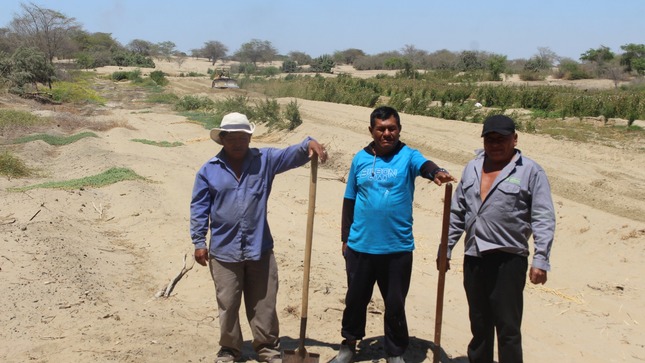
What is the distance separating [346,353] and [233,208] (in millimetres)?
1198

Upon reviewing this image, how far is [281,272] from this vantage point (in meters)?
5.82

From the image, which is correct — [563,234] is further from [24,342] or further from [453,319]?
[24,342]

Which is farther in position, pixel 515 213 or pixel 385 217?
pixel 385 217

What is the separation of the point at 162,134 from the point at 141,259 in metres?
12.8

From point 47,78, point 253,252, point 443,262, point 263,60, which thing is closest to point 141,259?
point 253,252

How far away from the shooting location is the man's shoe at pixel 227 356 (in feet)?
12.8

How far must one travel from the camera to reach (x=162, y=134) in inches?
741

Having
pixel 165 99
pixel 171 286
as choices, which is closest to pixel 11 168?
pixel 171 286

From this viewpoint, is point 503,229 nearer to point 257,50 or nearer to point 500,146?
point 500,146

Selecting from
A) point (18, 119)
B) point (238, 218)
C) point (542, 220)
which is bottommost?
point (18, 119)

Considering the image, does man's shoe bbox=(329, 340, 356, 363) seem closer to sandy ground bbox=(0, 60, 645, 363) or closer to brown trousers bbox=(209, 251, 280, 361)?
sandy ground bbox=(0, 60, 645, 363)

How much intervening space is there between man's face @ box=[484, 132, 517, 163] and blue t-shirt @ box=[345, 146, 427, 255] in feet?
1.26

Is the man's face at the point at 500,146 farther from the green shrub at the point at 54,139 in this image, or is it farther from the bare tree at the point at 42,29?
the bare tree at the point at 42,29

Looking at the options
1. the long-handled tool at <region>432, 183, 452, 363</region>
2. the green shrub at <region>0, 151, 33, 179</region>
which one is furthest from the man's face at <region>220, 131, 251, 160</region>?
the green shrub at <region>0, 151, 33, 179</region>
